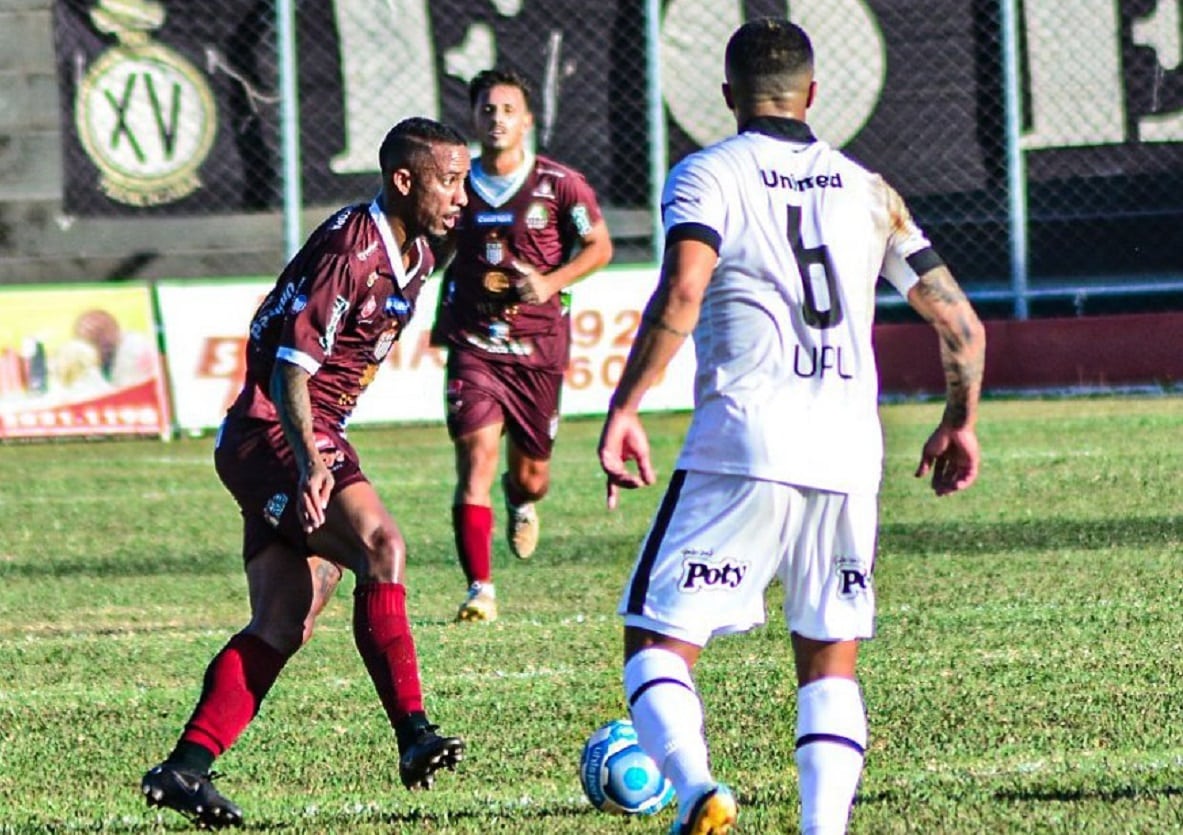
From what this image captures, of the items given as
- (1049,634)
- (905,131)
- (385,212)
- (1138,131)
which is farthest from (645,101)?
(385,212)

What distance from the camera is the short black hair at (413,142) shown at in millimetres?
6363

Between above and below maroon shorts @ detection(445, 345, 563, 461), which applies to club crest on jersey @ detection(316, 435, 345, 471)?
above

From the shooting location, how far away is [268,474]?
247 inches

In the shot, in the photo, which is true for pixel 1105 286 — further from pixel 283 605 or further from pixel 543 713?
pixel 283 605

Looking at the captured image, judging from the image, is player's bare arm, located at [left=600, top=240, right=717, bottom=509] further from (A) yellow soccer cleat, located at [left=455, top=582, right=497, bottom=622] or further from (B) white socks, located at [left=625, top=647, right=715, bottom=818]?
(A) yellow soccer cleat, located at [left=455, top=582, right=497, bottom=622]

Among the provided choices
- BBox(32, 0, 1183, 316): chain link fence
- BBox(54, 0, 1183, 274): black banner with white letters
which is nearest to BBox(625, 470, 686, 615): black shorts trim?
BBox(32, 0, 1183, 316): chain link fence

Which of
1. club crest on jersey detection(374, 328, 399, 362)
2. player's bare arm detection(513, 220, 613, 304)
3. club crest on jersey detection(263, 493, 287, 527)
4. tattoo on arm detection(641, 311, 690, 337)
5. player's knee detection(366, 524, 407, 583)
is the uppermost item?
tattoo on arm detection(641, 311, 690, 337)

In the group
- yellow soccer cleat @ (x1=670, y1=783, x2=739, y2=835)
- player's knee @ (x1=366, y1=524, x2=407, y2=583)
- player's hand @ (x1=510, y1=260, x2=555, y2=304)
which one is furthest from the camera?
player's hand @ (x1=510, y1=260, x2=555, y2=304)

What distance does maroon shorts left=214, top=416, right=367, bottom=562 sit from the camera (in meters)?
6.25

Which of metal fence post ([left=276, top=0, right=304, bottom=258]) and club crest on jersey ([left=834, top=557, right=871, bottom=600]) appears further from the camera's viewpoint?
metal fence post ([left=276, top=0, right=304, bottom=258])

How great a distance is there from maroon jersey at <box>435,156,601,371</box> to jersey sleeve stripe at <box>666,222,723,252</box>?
15.9 feet

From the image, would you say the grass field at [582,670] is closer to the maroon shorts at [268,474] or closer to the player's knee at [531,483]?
the player's knee at [531,483]

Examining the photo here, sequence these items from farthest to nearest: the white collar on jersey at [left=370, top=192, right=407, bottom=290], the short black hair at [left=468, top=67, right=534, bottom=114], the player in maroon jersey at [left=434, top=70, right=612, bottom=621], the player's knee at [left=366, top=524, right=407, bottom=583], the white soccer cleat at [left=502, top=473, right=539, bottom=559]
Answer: the white soccer cleat at [left=502, top=473, right=539, bottom=559]
the player in maroon jersey at [left=434, top=70, right=612, bottom=621]
the short black hair at [left=468, top=67, right=534, bottom=114]
the white collar on jersey at [left=370, top=192, right=407, bottom=290]
the player's knee at [left=366, top=524, right=407, bottom=583]

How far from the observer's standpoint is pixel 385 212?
6.40 metres
